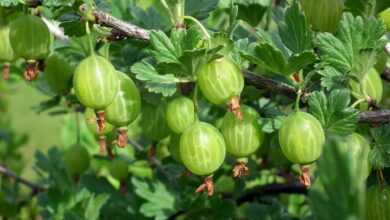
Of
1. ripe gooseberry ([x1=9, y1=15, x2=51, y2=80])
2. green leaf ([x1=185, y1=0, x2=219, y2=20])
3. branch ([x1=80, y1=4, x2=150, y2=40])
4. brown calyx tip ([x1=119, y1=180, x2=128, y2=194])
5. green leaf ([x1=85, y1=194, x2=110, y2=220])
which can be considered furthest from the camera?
brown calyx tip ([x1=119, y1=180, x2=128, y2=194])

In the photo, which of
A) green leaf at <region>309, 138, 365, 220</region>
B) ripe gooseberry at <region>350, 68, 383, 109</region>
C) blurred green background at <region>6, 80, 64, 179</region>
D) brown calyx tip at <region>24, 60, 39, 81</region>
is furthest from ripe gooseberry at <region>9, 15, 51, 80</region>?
blurred green background at <region>6, 80, 64, 179</region>

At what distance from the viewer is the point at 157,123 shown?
157cm

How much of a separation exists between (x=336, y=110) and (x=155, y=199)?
699 millimetres

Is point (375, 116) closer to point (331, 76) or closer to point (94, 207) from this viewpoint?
point (331, 76)

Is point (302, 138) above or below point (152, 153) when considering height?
above

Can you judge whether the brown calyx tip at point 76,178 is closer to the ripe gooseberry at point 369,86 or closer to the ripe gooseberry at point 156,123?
the ripe gooseberry at point 156,123

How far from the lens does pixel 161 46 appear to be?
1247 mm

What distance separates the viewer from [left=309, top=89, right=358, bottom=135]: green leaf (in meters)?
1.24

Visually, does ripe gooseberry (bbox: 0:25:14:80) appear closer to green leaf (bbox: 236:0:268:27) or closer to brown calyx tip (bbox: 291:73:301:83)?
green leaf (bbox: 236:0:268:27)

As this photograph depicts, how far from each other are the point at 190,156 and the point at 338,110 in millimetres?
322

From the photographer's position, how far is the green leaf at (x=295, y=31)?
4.18 feet

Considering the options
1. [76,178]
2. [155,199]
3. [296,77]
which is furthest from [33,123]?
[296,77]

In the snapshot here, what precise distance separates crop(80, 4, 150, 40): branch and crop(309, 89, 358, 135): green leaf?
1.33ft

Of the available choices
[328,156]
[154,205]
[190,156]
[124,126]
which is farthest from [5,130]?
[328,156]
